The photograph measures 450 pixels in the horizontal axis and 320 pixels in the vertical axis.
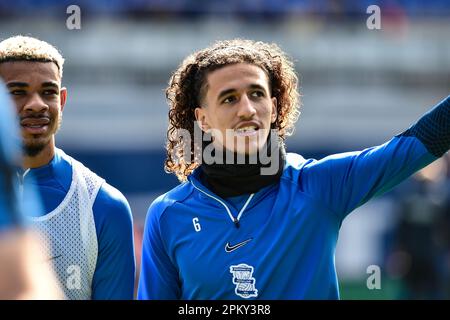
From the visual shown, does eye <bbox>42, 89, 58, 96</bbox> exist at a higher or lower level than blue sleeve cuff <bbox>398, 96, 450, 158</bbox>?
higher

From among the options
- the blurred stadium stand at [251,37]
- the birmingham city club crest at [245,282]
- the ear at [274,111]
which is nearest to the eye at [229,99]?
the ear at [274,111]

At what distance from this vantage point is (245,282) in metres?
3.64

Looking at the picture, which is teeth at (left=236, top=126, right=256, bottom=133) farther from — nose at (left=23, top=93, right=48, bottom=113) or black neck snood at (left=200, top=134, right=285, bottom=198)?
nose at (left=23, top=93, right=48, bottom=113)

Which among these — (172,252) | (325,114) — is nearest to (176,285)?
(172,252)

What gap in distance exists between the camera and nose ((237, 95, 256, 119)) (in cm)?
383

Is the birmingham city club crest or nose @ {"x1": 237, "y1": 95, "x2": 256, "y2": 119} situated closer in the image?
the birmingham city club crest

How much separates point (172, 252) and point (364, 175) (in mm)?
854

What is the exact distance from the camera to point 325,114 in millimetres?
15836

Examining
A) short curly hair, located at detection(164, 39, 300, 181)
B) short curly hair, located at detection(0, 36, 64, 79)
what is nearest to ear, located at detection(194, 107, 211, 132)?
short curly hair, located at detection(164, 39, 300, 181)

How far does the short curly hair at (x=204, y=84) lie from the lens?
4.07m

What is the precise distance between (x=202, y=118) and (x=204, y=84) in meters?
0.15

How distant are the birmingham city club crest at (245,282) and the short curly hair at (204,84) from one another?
832mm

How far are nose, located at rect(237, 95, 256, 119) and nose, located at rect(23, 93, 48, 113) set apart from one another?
0.89 meters

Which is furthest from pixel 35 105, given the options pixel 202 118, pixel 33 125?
pixel 202 118
